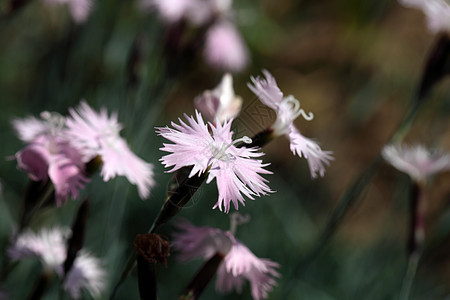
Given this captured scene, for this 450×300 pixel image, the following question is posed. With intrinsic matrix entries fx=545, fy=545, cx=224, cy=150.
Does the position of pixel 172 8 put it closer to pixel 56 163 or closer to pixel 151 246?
pixel 56 163

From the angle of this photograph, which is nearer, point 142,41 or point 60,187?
point 60,187

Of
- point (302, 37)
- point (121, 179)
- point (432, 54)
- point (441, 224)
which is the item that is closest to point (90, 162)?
point (121, 179)

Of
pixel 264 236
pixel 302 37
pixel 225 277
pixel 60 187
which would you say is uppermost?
pixel 60 187

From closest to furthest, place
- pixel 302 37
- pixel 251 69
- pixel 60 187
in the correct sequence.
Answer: pixel 60 187
pixel 251 69
pixel 302 37

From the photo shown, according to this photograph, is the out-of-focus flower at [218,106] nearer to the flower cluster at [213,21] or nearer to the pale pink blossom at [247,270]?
the pale pink blossom at [247,270]

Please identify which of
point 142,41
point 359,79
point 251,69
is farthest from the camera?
point 251,69

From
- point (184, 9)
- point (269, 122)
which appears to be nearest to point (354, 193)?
point (269, 122)

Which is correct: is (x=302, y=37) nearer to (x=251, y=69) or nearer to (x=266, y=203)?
(x=251, y=69)
